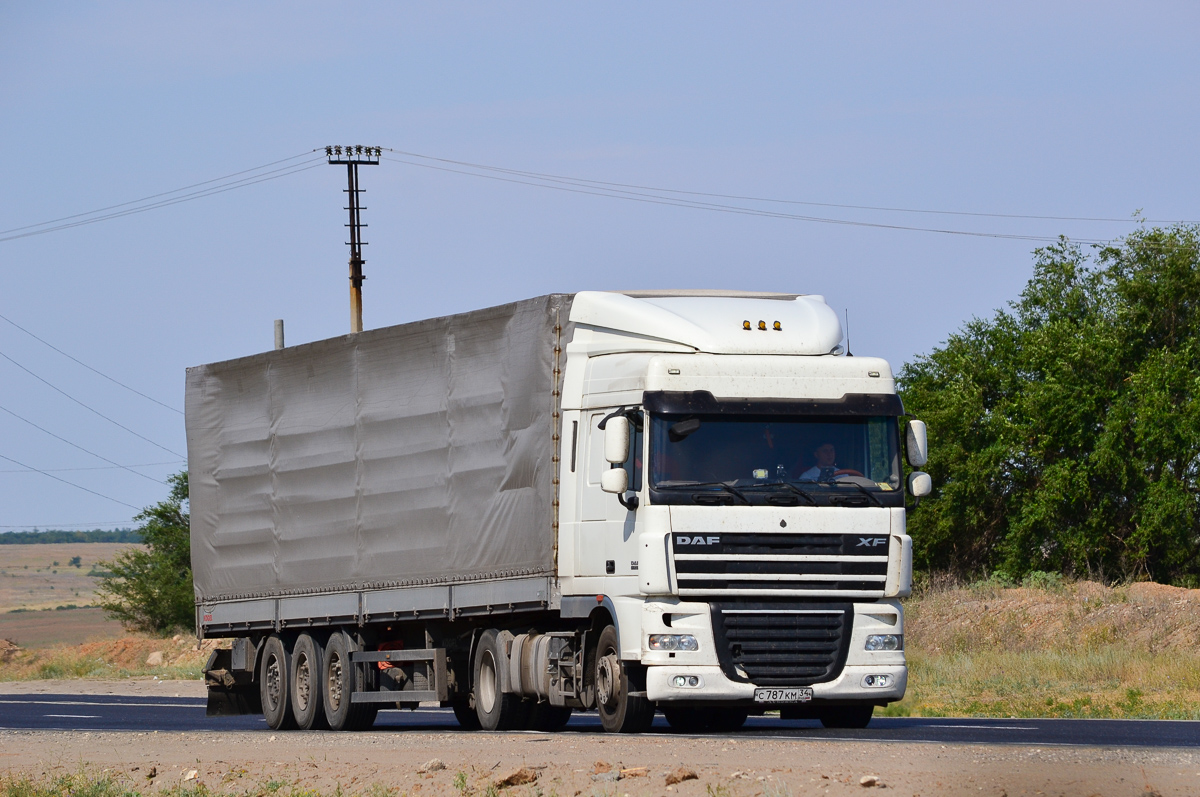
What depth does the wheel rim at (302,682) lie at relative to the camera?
2227 centimetres

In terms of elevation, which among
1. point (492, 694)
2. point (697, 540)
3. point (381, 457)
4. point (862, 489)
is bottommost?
point (492, 694)

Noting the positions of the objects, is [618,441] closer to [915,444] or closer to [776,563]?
[776,563]

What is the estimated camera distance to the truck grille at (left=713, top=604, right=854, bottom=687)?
52.8 ft

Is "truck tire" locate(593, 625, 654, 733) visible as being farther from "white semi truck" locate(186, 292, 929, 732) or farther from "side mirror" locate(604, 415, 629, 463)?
"side mirror" locate(604, 415, 629, 463)

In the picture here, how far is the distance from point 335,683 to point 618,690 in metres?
6.15

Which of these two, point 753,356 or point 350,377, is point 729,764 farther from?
point 350,377

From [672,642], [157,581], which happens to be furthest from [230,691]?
[157,581]

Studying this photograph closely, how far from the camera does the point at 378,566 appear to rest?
20.5m

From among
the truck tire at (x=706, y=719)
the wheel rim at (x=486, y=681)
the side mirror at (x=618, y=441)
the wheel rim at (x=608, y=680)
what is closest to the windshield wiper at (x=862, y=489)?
the side mirror at (x=618, y=441)

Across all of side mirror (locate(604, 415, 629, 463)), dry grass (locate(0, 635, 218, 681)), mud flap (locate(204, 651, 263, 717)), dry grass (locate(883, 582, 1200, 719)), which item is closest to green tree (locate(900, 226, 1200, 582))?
dry grass (locate(883, 582, 1200, 719))

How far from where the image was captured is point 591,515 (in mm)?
17172

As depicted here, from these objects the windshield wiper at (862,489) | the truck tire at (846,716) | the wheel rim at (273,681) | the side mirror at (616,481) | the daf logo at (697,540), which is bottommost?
the truck tire at (846,716)

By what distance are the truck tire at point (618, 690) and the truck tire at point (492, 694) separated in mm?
1957

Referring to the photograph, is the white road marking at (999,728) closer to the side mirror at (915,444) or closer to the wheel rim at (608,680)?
the side mirror at (915,444)
